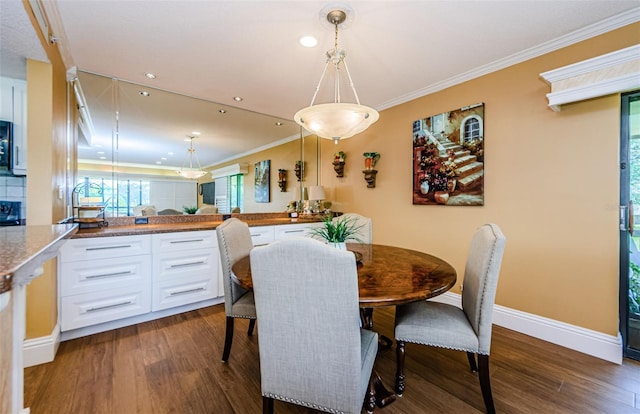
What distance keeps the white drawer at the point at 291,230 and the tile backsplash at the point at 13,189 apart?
7.74ft

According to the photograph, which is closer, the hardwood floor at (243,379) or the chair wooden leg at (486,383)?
the chair wooden leg at (486,383)

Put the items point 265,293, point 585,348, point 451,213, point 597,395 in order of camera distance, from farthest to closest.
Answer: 1. point 451,213
2. point 585,348
3. point 597,395
4. point 265,293

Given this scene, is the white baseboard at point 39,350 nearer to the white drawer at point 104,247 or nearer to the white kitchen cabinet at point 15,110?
the white drawer at point 104,247

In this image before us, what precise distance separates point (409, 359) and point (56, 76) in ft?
11.5

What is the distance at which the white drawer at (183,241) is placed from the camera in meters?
2.54

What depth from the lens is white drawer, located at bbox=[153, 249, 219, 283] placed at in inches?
100.0

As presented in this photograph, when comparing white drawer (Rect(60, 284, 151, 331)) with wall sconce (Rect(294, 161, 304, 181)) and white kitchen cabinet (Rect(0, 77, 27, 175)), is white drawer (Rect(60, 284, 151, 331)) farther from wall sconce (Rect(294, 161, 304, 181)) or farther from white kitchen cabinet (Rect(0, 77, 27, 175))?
wall sconce (Rect(294, 161, 304, 181))

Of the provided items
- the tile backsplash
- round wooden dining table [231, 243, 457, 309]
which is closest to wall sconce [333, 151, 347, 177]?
round wooden dining table [231, 243, 457, 309]

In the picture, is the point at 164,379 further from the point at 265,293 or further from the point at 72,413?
the point at 265,293

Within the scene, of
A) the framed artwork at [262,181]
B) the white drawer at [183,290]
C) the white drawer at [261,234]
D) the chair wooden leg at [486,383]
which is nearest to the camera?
the chair wooden leg at [486,383]

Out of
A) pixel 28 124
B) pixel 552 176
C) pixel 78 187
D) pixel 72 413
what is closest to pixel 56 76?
pixel 28 124

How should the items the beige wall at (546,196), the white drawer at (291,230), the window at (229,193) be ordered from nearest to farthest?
1. the beige wall at (546,196)
2. the white drawer at (291,230)
3. the window at (229,193)

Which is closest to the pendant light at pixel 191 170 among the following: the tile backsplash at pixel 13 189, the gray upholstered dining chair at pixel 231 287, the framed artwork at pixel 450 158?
the tile backsplash at pixel 13 189

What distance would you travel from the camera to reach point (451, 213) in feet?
9.37
